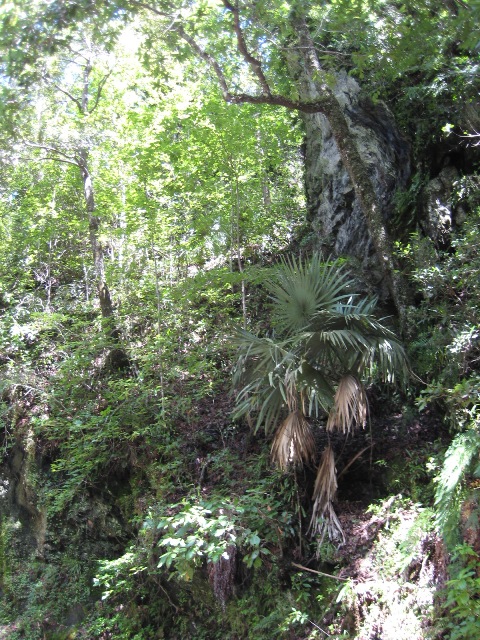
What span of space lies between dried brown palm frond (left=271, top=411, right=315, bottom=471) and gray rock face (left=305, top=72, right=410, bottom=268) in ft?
11.8

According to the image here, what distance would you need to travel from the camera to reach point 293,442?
17.2 ft

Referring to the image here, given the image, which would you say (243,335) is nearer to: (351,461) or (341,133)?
Result: (351,461)

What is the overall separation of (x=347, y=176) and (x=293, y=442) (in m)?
5.40

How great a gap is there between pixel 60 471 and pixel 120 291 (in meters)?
3.19

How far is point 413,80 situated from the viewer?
8.31 meters

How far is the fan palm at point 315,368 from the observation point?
17.2ft

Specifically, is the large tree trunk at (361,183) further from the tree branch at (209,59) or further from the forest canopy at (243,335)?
the tree branch at (209,59)

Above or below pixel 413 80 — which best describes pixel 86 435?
below

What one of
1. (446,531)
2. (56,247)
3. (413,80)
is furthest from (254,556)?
(56,247)

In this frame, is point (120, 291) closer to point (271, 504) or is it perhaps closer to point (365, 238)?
point (365, 238)

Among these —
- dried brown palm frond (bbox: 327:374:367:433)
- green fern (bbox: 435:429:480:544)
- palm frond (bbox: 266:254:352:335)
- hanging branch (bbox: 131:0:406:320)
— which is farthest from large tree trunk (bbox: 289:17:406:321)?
green fern (bbox: 435:429:480:544)

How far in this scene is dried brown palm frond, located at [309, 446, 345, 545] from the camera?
17.1ft

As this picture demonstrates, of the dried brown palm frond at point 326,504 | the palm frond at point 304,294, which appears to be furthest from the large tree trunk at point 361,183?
the dried brown palm frond at point 326,504

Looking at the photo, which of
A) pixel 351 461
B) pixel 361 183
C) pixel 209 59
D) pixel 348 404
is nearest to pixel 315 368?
pixel 348 404
